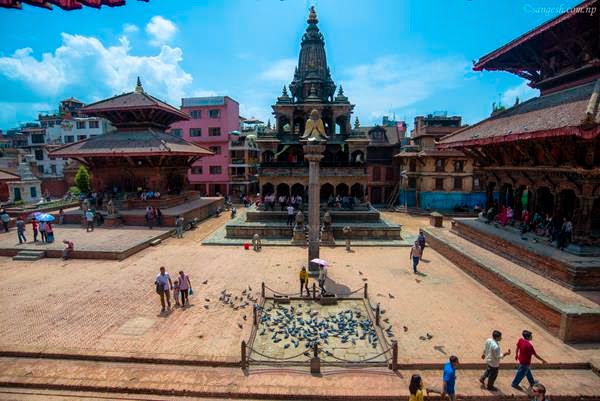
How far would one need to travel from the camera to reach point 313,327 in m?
10.2

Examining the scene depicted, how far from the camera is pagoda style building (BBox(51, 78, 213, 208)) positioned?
90.3 ft

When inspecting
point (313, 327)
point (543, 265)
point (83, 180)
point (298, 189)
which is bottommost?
point (313, 327)

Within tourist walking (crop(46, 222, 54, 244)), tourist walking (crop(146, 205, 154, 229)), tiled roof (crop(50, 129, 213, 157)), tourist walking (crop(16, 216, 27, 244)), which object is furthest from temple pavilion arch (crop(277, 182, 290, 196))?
tourist walking (crop(16, 216, 27, 244))

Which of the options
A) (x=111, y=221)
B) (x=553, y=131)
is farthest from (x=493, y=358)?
(x=111, y=221)

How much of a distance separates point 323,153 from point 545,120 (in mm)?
14622

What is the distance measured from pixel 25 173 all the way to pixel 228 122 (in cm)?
2321

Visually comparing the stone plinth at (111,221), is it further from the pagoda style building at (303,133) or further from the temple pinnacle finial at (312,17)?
the temple pinnacle finial at (312,17)

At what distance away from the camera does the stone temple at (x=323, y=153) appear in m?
24.4

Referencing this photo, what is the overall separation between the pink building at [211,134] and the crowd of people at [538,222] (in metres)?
33.4

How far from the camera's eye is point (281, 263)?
17.1m

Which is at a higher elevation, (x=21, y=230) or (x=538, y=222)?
(x=538, y=222)

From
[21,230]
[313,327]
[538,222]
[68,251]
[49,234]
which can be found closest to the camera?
[313,327]

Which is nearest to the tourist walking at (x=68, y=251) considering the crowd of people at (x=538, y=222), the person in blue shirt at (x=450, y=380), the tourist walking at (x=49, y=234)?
the tourist walking at (x=49, y=234)

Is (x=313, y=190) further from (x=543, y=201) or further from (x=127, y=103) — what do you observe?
(x=127, y=103)
